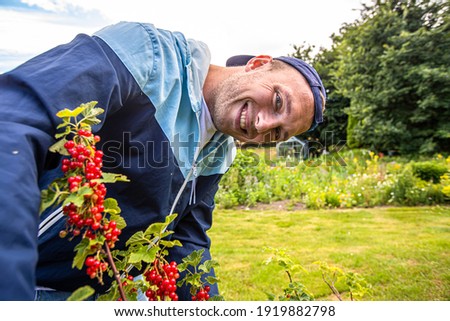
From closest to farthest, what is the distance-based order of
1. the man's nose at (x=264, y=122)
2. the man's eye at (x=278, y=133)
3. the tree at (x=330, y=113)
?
the man's nose at (x=264, y=122)
the man's eye at (x=278, y=133)
the tree at (x=330, y=113)

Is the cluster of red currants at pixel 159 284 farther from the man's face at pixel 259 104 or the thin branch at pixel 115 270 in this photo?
the man's face at pixel 259 104

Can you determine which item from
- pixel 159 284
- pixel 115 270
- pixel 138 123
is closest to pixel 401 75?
pixel 138 123

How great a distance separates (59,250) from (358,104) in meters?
10.7

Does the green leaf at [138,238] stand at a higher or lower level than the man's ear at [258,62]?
lower

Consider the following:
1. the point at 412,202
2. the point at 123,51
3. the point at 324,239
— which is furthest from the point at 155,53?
the point at 412,202

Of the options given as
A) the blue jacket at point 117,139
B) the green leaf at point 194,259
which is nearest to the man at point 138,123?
the blue jacket at point 117,139

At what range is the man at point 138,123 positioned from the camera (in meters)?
0.45

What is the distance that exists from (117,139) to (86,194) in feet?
1.83

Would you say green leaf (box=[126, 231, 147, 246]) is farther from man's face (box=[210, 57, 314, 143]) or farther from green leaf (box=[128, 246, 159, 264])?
man's face (box=[210, 57, 314, 143])

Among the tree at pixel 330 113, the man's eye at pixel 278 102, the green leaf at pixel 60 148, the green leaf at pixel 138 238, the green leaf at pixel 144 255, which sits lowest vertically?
the tree at pixel 330 113

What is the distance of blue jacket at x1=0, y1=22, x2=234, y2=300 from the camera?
1.41 feet

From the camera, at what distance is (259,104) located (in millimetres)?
1419
